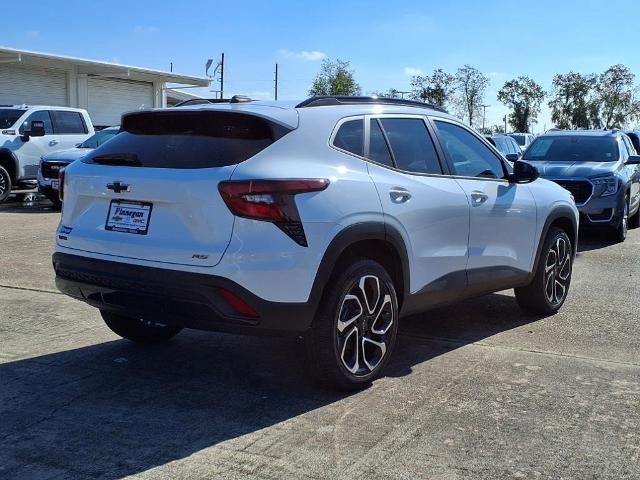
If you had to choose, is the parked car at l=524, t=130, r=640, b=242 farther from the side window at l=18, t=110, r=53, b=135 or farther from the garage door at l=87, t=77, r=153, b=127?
the garage door at l=87, t=77, r=153, b=127

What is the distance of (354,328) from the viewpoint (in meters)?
4.48

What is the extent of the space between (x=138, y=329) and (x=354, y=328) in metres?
1.82

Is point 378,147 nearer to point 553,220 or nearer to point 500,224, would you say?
point 500,224

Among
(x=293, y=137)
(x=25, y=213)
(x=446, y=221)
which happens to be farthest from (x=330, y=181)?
(x=25, y=213)

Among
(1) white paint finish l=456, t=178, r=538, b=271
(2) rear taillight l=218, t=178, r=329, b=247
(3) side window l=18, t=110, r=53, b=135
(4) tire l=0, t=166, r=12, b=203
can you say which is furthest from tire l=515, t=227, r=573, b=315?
(3) side window l=18, t=110, r=53, b=135

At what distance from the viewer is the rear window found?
4.08 meters

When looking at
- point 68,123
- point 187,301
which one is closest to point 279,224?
point 187,301

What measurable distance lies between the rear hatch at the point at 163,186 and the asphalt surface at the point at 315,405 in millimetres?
918

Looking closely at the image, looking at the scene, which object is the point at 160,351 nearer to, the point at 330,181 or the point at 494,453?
the point at 330,181

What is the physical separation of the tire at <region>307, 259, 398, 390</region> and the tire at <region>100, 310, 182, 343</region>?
1.57 m

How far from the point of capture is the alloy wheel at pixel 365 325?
4.41 m

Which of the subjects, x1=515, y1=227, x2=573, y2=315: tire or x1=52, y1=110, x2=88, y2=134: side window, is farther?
x1=52, y1=110, x2=88, y2=134: side window

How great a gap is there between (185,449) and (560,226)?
174 inches

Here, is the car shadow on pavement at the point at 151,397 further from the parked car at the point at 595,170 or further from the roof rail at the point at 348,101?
the parked car at the point at 595,170
